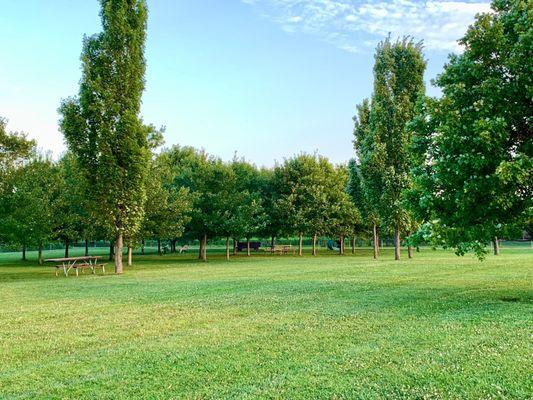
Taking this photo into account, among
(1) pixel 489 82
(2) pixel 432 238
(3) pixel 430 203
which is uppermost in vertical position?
(1) pixel 489 82

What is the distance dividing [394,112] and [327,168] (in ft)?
72.2

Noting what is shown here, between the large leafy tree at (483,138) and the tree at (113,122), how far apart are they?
68.5ft

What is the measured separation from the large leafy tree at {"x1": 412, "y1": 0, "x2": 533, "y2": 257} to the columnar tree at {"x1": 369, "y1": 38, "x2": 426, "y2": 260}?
2401 centimetres

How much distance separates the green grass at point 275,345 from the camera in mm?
6863

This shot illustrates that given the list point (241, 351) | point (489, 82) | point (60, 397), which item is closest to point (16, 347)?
point (60, 397)

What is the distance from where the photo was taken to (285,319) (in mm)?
12102

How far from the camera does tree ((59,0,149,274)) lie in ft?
101

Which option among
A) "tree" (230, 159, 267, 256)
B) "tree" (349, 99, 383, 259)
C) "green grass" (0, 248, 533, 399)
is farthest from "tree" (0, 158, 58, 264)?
"tree" (349, 99, 383, 259)

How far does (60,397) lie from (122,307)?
844 centimetres

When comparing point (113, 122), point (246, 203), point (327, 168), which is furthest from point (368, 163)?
point (327, 168)

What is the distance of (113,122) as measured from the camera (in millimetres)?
31250

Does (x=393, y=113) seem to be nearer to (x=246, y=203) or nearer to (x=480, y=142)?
(x=246, y=203)

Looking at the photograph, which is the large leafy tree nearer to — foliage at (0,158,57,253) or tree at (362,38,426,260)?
tree at (362,38,426,260)

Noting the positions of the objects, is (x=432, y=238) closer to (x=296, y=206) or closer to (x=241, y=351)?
(x=241, y=351)
